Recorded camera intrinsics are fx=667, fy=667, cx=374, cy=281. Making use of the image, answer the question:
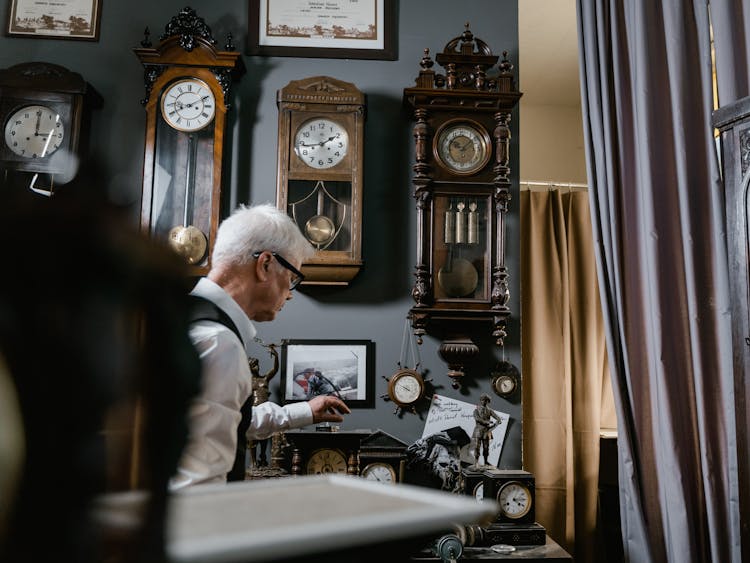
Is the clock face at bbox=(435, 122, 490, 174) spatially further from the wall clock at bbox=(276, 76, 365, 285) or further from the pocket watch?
the wall clock at bbox=(276, 76, 365, 285)

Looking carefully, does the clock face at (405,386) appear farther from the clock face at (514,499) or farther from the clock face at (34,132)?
the clock face at (34,132)

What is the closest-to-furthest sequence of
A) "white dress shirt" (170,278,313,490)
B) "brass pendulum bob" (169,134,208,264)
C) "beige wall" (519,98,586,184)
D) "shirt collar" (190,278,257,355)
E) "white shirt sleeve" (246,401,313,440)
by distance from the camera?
"white dress shirt" (170,278,313,490) → "shirt collar" (190,278,257,355) → "white shirt sleeve" (246,401,313,440) → "brass pendulum bob" (169,134,208,264) → "beige wall" (519,98,586,184)

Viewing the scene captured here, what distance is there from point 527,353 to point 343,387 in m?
1.32

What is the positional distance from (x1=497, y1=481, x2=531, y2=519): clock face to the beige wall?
2886 millimetres

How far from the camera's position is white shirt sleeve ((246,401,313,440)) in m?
2.43

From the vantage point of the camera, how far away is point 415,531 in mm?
433

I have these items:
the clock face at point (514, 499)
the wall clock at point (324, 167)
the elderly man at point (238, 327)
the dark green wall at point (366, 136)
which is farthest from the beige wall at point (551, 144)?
the elderly man at point (238, 327)

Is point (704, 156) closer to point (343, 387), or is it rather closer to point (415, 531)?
point (343, 387)

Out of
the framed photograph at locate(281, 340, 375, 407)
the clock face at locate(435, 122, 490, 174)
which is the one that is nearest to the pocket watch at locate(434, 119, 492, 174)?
the clock face at locate(435, 122, 490, 174)

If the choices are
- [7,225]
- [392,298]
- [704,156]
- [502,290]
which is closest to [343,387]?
[392,298]

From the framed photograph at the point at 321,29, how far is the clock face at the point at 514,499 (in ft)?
6.74

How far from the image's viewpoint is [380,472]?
2693 mm

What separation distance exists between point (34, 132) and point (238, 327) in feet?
5.48

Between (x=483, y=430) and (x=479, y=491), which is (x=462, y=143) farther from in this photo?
(x=479, y=491)
